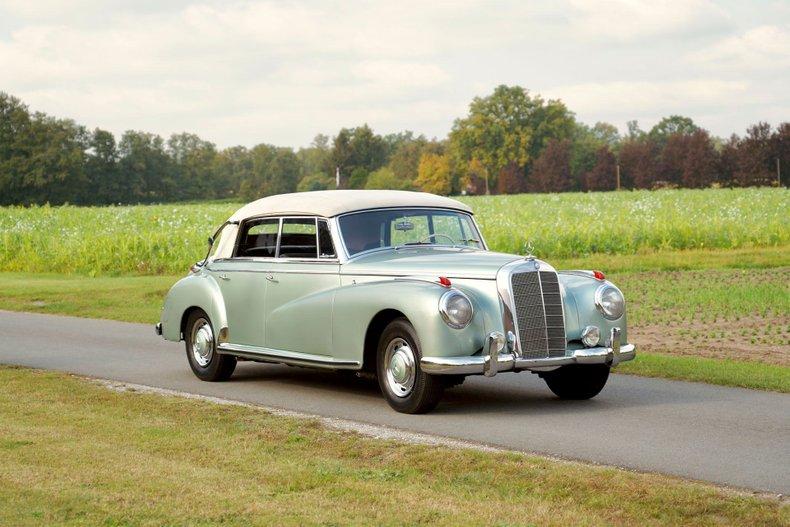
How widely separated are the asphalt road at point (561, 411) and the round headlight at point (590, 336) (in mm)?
591

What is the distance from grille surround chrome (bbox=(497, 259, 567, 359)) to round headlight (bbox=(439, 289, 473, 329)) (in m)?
0.36

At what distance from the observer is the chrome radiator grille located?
1014 centimetres

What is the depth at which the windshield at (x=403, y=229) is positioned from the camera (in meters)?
11.5

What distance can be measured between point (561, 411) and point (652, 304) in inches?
399

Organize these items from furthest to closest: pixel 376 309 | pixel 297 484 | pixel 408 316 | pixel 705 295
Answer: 1. pixel 705 295
2. pixel 376 309
3. pixel 408 316
4. pixel 297 484

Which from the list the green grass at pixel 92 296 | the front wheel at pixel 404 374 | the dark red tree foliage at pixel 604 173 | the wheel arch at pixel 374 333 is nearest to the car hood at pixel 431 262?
the wheel arch at pixel 374 333

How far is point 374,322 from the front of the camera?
34.9ft

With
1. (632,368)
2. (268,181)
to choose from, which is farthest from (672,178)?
(632,368)

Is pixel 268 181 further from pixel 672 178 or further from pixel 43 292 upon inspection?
pixel 43 292

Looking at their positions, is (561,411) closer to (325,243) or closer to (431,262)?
(431,262)

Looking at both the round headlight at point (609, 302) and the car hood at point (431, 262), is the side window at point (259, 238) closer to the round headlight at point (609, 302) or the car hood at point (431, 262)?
→ the car hood at point (431, 262)

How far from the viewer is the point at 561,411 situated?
10500 mm

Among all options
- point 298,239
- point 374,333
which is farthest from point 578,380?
point 298,239

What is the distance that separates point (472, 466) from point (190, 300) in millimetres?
5880
